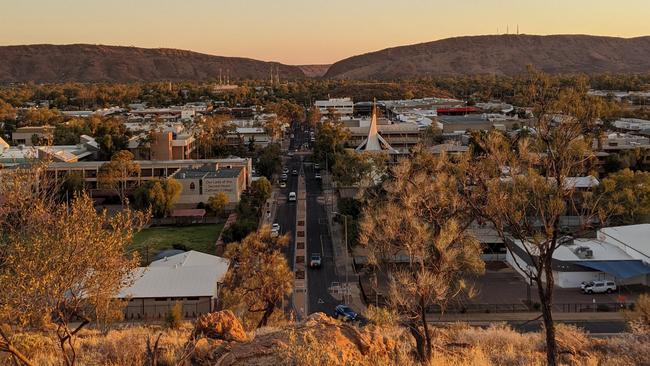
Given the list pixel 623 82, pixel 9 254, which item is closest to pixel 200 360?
pixel 9 254

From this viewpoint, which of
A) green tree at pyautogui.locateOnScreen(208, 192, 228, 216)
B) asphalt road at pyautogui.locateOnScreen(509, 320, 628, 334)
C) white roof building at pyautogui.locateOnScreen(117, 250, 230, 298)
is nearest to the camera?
asphalt road at pyautogui.locateOnScreen(509, 320, 628, 334)

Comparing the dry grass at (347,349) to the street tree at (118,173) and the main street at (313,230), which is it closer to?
the main street at (313,230)

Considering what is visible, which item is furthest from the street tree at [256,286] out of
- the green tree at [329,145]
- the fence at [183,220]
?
the green tree at [329,145]

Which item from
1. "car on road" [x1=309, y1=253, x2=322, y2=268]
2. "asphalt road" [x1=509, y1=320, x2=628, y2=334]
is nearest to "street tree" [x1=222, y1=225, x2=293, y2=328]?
"asphalt road" [x1=509, y1=320, x2=628, y2=334]

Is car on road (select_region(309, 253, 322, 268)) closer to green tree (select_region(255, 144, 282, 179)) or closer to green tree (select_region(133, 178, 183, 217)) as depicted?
green tree (select_region(133, 178, 183, 217))

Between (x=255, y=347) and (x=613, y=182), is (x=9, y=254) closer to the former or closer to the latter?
(x=255, y=347)

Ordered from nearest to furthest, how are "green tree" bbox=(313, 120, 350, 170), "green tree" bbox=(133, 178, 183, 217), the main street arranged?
the main street < "green tree" bbox=(133, 178, 183, 217) < "green tree" bbox=(313, 120, 350, 170)
